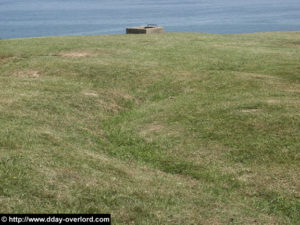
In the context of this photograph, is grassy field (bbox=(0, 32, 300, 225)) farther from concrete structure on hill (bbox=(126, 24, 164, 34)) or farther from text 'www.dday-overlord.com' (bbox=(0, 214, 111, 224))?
concrete structure on hill (bbox=(126, 24, 164, 34))

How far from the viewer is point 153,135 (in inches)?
611

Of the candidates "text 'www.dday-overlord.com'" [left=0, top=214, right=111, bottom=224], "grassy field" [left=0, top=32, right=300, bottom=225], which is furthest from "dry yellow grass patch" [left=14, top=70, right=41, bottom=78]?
"text 'www.dday-overlord.com'" [left=0, top=214, right=111, bottom=224]

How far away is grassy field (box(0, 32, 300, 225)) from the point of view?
9.67 metres

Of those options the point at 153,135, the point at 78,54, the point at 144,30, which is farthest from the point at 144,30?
the point at 153,135

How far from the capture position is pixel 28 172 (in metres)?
10.3

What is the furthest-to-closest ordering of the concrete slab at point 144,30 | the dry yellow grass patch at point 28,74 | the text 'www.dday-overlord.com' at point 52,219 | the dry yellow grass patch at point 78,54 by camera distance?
the concrete slab at point 144,30
the dry yellow grass patch at point 78,54
the dry yellow grass patch at point 28,74
the text 'www.dday-overlord.com' at point 52,219

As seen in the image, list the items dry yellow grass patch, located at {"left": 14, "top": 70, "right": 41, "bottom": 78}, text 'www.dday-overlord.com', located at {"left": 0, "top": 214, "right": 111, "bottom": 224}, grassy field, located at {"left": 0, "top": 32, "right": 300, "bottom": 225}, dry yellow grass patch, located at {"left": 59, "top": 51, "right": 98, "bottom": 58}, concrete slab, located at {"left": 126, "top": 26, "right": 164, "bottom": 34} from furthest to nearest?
concrete slab, located at {"left": 126, "top": 26, "right": 164, "bottom": 34}
dry yellow grass patch, located at {"left": 59, "top": 51, "right": 98, "bottom": 58}
dry yellow grass patch, located at {"left": 14, "top": 70, "right": 41, "bottom": 78}
grassy field, located at {"left": 0, "top": 32, "right": 300, "bottom": 225}
text 'www.dday-overlord.com', located at {"left": 0, "top": 214, "right": 111, "bottom": 224}

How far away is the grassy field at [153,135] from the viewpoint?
31.7 feet

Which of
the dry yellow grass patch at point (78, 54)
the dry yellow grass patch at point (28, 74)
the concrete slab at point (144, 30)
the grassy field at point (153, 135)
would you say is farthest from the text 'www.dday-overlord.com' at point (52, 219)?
the concrete slab at point (144, 30)

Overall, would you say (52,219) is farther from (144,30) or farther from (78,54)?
(144,30)

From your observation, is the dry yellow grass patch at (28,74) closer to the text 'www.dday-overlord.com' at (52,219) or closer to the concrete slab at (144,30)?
the text 'www.dday-overlord.com' at (52,219)

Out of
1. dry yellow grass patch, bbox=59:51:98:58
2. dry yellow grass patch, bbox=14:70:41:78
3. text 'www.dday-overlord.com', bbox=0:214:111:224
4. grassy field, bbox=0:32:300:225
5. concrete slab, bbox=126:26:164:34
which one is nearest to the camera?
text 'www.dday-overlord.com', bbox=0:214:111:224

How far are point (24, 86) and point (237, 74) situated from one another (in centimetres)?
1061

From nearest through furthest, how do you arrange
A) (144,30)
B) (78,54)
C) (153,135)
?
1. (153,135)
2. (78,54)
3. (144,30)
